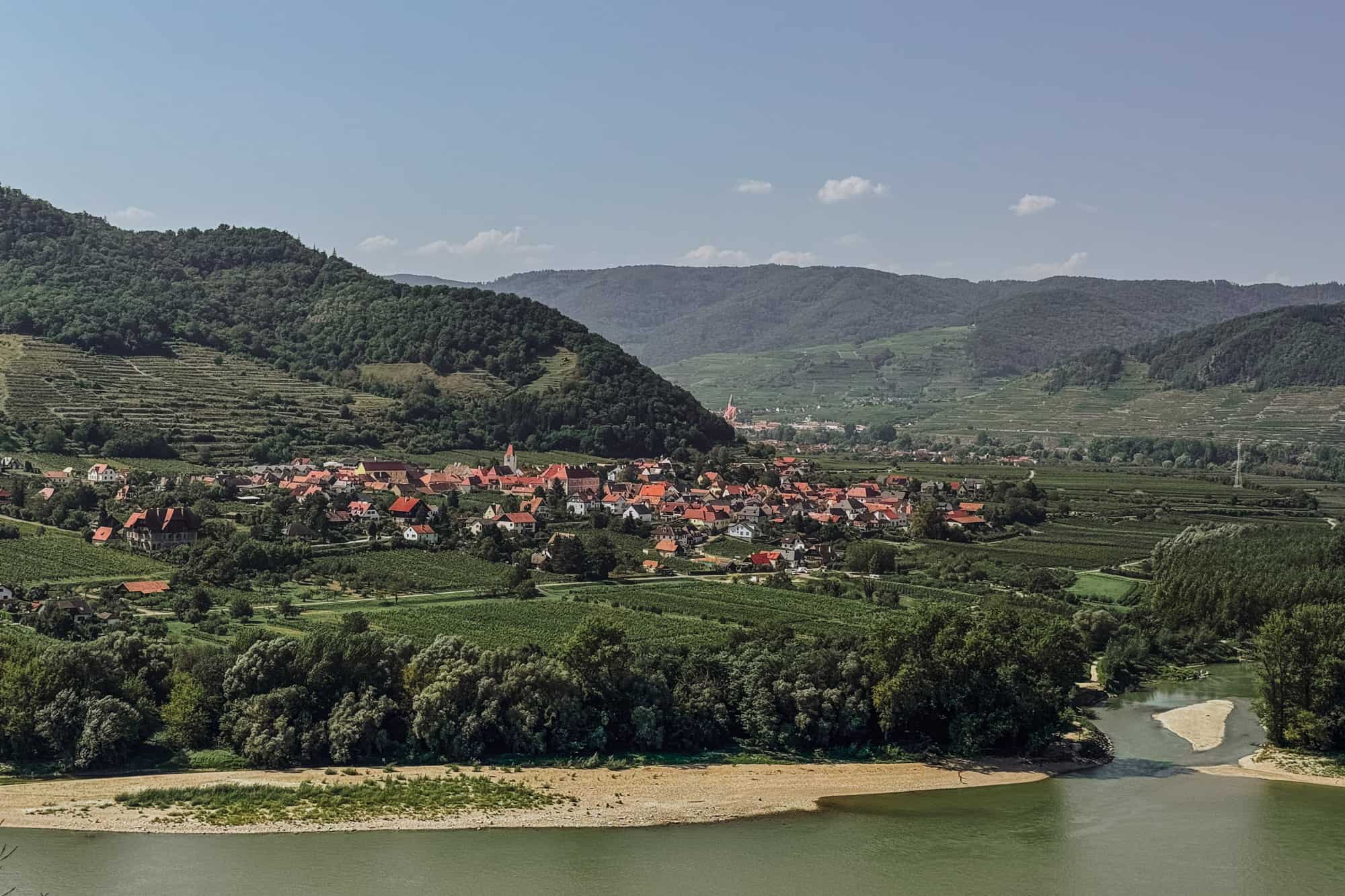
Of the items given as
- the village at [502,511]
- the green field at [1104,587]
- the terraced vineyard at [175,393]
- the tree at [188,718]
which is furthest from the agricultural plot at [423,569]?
the terraced vineyard at [175,393]

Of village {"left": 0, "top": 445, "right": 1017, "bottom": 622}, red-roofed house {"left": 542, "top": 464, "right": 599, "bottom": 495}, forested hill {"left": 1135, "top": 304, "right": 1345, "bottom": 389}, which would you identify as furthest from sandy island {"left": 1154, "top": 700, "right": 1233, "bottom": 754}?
forested hill {"left": 1135, "top": 304, "right": 1345, "bottom": 389}

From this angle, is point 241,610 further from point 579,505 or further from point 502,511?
point 579,505

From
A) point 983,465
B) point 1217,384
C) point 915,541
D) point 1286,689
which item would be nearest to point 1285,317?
point 1217,384

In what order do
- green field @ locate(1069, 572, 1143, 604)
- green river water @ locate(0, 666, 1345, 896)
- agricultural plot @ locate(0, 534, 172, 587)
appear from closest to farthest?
1. green river water @ locate(0, 666, 1345, 896)
2. agricultural plot @ locate(0, 534, 172, 587)
3. green field @ locate(1069, 572, 1143, 604)

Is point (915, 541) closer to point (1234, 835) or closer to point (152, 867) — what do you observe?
point (1234, 835)

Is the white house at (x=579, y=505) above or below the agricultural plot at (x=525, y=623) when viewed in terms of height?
above

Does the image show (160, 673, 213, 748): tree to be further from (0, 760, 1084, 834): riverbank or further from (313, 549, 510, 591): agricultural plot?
(313, 549, 510, 591): agricultural plot

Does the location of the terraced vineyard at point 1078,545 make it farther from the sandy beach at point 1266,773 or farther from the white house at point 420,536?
the sandy beach at point 1266,773
